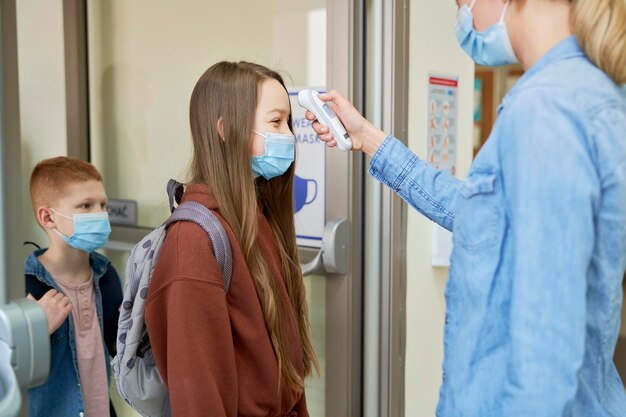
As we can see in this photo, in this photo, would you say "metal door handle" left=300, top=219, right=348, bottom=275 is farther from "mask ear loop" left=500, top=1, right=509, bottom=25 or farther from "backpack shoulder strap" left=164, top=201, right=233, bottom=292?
"mask ear loop" left=500, top=1, right=509, bottom=25

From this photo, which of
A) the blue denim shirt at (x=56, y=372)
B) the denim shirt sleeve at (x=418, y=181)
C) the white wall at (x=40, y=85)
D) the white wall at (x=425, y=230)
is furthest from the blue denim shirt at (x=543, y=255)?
the white wall at (x=40, y=85)

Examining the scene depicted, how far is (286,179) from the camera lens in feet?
5.78

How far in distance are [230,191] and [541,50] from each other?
0.77m

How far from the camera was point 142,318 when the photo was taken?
4.91 feet

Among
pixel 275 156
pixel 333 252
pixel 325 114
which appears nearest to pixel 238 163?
pixel 275 156

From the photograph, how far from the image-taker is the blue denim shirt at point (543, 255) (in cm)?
90

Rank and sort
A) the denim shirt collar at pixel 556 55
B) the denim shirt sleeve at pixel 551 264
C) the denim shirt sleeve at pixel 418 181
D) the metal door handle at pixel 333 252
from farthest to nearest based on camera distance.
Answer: the metal door handle at pixel 333 252 < the denim shirt sleeve at pixel 418 181 < the denim shirt collar at pixel 556 55 < the denim shirt sleeve at pixel 551 264

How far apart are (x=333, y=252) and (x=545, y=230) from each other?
43.7 inches

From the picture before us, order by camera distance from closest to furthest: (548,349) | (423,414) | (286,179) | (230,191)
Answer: (548,349), (230,191), (286,179), (423,414)

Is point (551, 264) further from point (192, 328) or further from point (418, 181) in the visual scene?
point (192, 328)

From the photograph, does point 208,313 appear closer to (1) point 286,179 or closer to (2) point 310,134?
(1) point 286,179

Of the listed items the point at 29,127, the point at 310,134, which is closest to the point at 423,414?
the point at 310,134

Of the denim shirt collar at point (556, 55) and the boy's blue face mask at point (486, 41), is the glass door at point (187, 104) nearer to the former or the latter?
the boy's blue face mask at point (486, 41)

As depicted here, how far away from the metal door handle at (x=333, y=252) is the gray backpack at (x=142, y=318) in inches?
20.6
